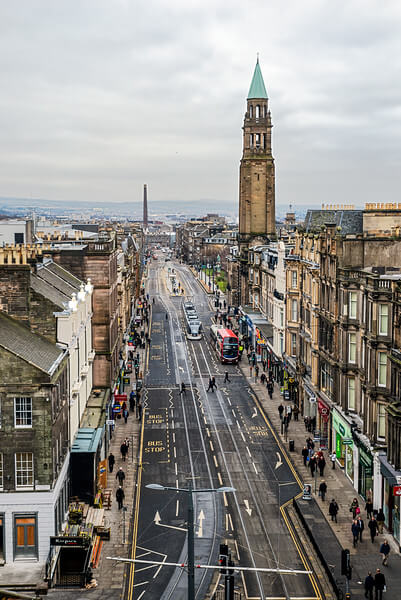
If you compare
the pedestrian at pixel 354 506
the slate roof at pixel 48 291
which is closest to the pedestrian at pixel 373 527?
the pedestrian at pixel 354 506

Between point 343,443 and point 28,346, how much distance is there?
892 inches

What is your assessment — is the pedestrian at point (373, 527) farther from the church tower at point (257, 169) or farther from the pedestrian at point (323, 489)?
the church tower at point (257, 169)

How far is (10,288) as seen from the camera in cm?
4094

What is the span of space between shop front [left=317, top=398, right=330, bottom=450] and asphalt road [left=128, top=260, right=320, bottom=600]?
3505 mm

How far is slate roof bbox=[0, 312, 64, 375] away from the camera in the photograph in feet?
117

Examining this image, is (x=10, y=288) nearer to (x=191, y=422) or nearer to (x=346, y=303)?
(x=346, y=303)

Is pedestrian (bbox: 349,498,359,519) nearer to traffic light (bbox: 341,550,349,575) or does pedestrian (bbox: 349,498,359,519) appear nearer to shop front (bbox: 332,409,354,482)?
shop front (bbox: 332,409,354,482)

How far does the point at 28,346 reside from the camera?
125 feet

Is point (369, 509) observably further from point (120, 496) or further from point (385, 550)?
point (120, 496)

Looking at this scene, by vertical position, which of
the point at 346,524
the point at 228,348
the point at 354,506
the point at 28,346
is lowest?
the point at 346,524

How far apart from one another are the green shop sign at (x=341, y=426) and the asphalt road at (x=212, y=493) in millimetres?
4503

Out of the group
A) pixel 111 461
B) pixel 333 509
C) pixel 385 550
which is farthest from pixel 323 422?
pixel 385 550

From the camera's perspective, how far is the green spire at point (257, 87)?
139750 millimetres

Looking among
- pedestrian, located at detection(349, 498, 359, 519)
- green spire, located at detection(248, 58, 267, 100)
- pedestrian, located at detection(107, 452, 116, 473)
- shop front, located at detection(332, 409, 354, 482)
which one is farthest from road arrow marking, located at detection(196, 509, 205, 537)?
green spire, located at detection(248, 58, 267, 100)
